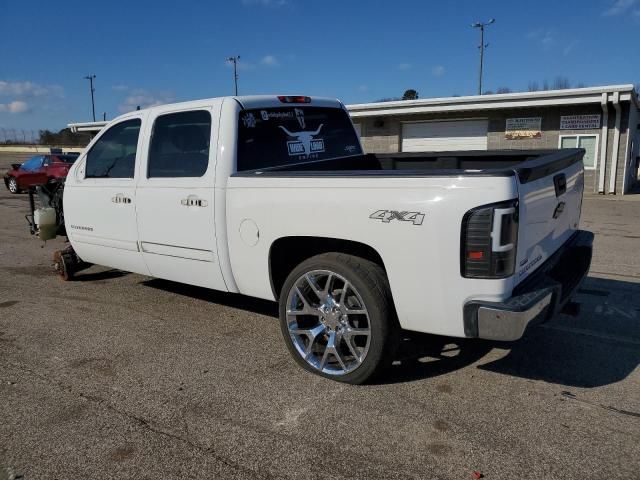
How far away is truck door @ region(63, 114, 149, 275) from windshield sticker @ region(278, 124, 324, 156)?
1.44 meters

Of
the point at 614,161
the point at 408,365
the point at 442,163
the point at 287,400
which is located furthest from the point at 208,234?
the point at 614,161

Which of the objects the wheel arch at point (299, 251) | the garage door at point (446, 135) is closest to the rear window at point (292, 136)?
the wheel arch at point (299, 251)

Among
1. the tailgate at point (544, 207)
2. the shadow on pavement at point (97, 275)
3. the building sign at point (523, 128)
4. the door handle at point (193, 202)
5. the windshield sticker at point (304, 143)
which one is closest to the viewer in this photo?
the tailgate at point (544, 207)

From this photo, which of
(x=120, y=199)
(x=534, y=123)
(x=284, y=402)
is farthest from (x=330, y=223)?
(x=534, y=123)

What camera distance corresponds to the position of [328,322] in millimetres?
3695

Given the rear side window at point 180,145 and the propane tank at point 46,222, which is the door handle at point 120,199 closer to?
the rear side window at point 180,145

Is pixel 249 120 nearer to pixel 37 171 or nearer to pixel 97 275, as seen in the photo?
pixel 97 275

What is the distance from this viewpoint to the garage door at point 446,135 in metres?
20.4

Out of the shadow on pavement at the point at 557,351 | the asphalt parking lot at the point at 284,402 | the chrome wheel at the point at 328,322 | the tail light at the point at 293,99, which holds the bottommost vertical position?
the asphalt parking lot at the point at 284,402

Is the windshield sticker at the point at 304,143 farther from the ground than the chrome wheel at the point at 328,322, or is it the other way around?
the windshield sticker at the point at 304,143

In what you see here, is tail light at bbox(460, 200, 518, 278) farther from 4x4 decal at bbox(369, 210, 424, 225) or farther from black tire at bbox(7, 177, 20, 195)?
black tire at bbox(7, 177, 20, 195)

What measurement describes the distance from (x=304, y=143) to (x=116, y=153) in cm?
191

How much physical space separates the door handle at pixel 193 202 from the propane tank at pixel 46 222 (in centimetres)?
317

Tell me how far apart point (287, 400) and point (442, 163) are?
296 centimetres
